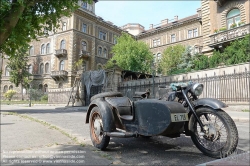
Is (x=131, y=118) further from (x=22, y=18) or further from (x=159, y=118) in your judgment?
(x=22, y=18)

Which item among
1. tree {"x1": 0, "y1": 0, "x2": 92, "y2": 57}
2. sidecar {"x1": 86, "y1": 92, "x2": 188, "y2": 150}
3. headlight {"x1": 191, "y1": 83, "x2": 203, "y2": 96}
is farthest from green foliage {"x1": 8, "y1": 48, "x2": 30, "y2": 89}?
headlight {"x1": 191, "y1": 83, "x2": 203, "y2": 96}

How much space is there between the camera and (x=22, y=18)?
5.59 metres

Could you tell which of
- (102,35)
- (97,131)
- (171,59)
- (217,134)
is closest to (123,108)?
(97,131)

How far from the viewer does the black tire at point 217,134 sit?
288 centimetres

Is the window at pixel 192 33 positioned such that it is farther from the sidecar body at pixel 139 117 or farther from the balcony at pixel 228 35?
the sidecar body at pixel 139 117

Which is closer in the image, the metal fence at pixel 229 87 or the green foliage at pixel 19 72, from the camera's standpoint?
the metal fence at pixel 229 87

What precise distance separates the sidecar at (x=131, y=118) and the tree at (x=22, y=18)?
2399 millimetres

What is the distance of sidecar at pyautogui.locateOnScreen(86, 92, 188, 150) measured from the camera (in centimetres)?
296

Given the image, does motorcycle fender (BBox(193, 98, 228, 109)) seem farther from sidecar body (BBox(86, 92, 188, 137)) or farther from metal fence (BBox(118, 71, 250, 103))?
metal fence (BBox(118, 71, 250, 103))

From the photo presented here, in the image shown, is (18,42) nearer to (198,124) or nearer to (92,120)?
(92,120)

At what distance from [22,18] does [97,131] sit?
13.3 ft

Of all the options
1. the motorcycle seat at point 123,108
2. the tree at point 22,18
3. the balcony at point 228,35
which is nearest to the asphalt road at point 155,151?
the motorcycle seat at point 123,108

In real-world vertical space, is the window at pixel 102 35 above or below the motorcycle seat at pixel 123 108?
above

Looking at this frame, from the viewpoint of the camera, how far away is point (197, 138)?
3.25 metres
